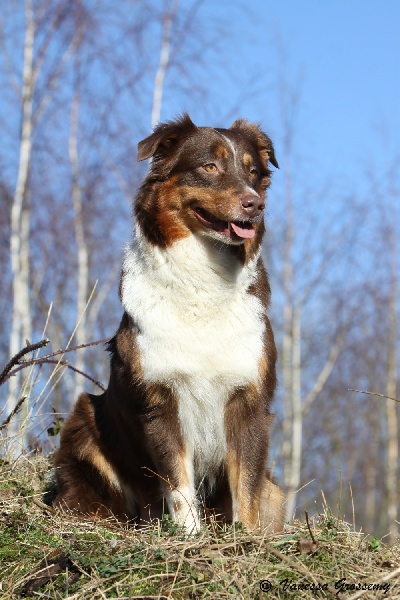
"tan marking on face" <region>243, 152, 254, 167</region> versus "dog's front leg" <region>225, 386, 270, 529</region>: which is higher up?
"tan marking on face" <region>243, 152, 254, 167</region>

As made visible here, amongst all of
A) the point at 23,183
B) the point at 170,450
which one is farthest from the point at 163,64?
the point at 170,450

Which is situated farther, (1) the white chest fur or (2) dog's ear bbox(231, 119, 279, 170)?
(2) dog's ear bbox(231, 119, 279, 170)

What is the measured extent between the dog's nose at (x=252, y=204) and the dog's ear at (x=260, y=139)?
727 millimetres

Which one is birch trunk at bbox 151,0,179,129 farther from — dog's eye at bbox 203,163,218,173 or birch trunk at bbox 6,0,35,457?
dog's eye at bbox 203,163,218,173

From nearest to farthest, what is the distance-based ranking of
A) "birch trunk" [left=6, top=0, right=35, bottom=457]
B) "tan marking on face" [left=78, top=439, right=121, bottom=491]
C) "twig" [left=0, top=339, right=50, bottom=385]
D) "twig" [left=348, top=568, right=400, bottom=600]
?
"twig" [left=348, top=568, right=400, bottom=600] → "twig" [left=0, top=339, right=50, bottom=385] → "tan marking on face" [left=78, top=439, right=121, bottom=491] → "birch trunk" [left=6, top=0, right=35, bottom=457]

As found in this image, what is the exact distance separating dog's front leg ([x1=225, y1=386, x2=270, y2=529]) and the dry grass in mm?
804

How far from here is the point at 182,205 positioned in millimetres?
5145

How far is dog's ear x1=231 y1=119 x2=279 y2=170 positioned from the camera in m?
5.57

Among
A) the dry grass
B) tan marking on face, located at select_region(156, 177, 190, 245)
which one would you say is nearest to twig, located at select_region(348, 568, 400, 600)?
the dry grass

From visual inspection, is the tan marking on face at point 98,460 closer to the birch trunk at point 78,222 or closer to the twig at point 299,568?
the twig at point 299,568

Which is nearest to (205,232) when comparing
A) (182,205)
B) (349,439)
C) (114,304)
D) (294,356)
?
(182,205)

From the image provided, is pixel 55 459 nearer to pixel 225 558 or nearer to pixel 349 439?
pixel 225 558

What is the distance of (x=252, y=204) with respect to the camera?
4906 millimetres

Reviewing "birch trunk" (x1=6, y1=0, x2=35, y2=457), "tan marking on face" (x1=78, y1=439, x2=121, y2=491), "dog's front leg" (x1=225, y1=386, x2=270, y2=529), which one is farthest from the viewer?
"birch trunk" (x1=6, y1=0, x2=35, y2=457)
